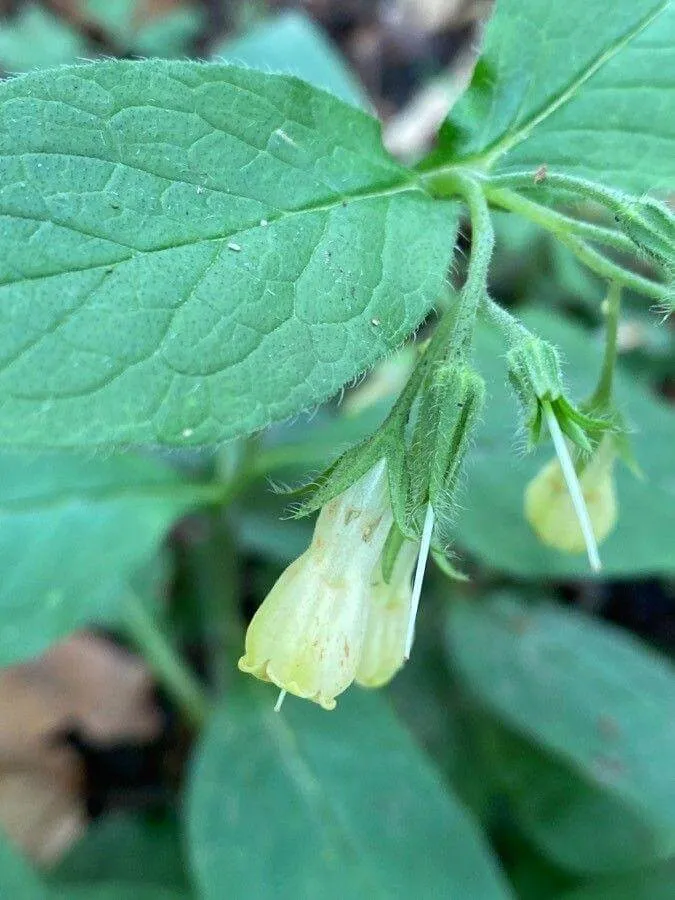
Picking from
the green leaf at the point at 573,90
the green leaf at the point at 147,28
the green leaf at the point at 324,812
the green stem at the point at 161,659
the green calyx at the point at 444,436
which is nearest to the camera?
the green calyx at the point at 444,436

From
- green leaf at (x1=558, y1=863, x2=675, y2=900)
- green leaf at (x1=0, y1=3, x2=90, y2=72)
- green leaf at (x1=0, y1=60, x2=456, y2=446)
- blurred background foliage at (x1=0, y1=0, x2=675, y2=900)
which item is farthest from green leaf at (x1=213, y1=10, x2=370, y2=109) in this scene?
green leaf at (x1=558, y1=863, x2=675, y2=900)

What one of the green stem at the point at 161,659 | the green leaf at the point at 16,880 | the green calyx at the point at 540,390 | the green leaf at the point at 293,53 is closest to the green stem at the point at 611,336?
the green calyx at the point at 540,390

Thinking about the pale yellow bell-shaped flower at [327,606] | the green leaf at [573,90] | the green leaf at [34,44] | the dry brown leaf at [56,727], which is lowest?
the dry brown leaf at [56,727]

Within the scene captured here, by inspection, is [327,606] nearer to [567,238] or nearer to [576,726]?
[567,238]

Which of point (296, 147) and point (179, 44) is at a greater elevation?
point (179, 44)

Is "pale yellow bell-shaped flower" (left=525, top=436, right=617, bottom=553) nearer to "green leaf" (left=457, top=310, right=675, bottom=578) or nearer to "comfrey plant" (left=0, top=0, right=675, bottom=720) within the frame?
"comfrey plant" (left=0, top=0, right=675, bottom=720)

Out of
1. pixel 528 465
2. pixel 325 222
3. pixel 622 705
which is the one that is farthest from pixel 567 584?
pixel 325 222

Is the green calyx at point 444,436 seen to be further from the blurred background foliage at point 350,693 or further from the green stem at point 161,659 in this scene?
the green stem at point 161,659

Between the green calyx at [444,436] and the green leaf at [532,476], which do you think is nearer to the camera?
the green calyx at [444,436]

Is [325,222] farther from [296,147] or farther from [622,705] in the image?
[622,705]
